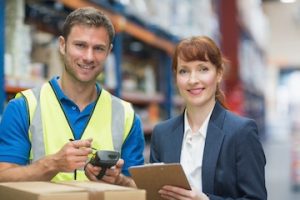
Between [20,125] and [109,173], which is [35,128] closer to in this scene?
[20,125]

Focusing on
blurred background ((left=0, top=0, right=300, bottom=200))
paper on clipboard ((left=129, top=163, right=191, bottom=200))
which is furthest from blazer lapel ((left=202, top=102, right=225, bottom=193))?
blurred background ((left=0, top=0, right=300, bottom=200))

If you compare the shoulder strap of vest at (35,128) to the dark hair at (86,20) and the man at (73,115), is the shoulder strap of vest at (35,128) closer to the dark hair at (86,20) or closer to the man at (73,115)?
the man at (73,115)

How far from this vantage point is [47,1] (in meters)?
4.36

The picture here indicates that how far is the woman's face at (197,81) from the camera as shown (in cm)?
243

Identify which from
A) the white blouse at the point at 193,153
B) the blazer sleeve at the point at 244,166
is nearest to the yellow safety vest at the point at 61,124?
the white blouse at the point at 193,153

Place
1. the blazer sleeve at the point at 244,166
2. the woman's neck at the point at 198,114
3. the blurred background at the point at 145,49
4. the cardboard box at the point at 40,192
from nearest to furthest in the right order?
the cardboard box at the point at 40,192 → the blazer sleeve at the point at 244,166 → the woman's neck at the point at 198,114 → the blurred background at the point at 145,49

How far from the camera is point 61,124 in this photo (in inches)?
97.1

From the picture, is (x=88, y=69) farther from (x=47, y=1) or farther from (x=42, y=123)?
(x=47, y=1)

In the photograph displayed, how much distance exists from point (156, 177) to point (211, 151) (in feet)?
1.15

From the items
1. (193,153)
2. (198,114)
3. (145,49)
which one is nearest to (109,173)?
(193,153)

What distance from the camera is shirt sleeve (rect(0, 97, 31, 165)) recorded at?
234 centimetres

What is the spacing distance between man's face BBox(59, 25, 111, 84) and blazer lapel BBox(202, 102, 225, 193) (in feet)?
1.96

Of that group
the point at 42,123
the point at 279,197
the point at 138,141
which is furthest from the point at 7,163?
the point at 279,197

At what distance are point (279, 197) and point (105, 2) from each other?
163 inches
